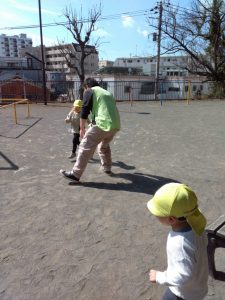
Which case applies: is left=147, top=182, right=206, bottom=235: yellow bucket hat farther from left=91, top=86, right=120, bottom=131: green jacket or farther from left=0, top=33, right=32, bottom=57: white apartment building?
left=0, top=33, right=32, bottom=57: white apartment building

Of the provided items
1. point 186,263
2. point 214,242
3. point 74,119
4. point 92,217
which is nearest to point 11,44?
point 74,119

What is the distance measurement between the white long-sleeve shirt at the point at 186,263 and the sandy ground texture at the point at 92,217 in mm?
987

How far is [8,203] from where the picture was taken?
4773mm

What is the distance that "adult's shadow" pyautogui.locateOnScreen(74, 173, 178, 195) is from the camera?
5.37 m

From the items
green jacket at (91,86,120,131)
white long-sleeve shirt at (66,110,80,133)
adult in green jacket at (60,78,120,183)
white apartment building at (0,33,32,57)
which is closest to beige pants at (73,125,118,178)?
adult in green jacket at (60,78,120,183)

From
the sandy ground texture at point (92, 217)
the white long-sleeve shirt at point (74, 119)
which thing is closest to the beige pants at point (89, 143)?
the sandy ground texture at point (92, 217)

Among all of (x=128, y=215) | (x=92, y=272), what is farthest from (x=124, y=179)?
(x=92, y=272)

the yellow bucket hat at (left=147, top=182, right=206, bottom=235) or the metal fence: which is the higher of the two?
the yellow bucket hat at (left=147, top=182, right=206, bottom=235)

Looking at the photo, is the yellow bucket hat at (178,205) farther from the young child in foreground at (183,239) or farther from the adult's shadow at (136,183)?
the adult's shadow at (136,183)

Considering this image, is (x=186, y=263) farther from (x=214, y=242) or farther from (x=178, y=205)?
(x=214, y=242)

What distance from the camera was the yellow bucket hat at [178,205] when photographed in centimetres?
186

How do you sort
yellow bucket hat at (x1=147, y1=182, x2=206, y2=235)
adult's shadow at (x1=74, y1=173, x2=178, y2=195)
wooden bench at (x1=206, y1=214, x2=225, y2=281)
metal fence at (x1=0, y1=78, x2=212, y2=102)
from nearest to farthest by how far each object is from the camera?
yellow bucket hat at (x1=147, y1=182, x2=206, y2=235) < wooden bench at (x1=206, y1=214, x2=225, y2=281) < adult's shadow at (x1=74, y1=173, x2=178, y2=195) < metal fence at (x1=0, y1=78, x2=212, y2=102)

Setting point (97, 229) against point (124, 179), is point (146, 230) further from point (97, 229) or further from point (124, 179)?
point (124, 179)

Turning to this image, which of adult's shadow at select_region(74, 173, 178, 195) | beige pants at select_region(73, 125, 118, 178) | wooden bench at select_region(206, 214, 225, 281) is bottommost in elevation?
adult's shadow at select_region(74, 173, 178, 195)
